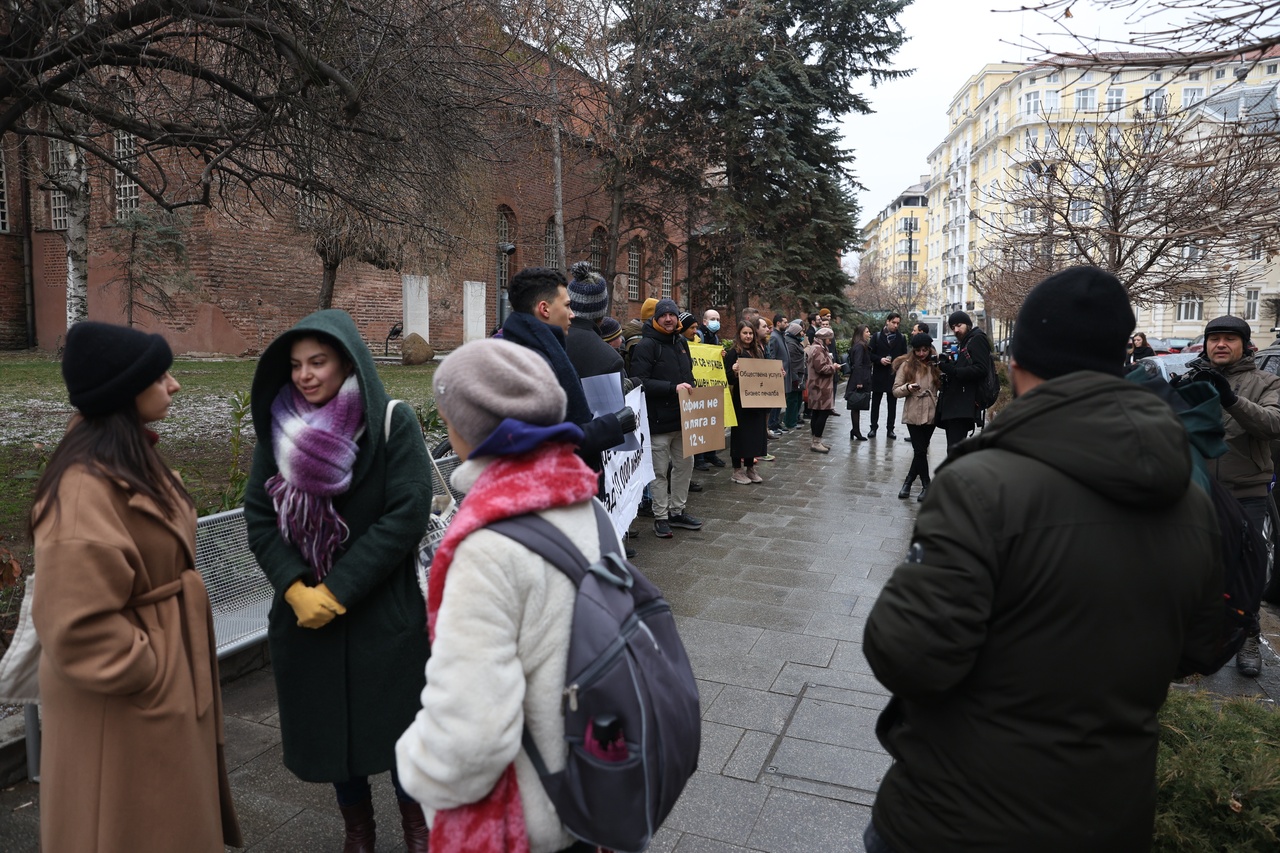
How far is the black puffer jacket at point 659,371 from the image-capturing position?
749 centimetres

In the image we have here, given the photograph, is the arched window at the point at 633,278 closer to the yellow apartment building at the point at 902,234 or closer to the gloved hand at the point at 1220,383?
the gloved hand at the point at 1220,383

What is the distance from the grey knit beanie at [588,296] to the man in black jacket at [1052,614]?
4.06 metres

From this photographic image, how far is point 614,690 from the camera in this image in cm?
161

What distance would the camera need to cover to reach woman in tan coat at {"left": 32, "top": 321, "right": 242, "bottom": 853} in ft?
6.70

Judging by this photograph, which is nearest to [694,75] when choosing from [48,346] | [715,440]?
[715,440]

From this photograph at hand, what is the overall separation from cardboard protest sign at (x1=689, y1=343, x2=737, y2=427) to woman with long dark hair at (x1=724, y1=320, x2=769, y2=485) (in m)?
0.31

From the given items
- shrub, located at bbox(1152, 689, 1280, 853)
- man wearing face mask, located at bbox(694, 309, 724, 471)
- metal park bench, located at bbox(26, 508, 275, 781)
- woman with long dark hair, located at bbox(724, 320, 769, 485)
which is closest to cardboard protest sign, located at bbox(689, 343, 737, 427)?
woman with long dark hair, located at bbox(724, 320, 769, 485)

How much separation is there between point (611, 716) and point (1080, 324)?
1.26 m

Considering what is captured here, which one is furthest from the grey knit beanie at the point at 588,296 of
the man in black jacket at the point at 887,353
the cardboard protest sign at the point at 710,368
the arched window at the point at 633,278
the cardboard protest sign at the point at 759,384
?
the arched window at the point at 633,278

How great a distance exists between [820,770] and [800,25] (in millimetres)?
25490

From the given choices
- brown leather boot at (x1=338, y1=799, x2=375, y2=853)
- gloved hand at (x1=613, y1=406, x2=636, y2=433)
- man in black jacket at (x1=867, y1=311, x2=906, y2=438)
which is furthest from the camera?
man in black jacket at (x1=867, y1=311, x2=906, y2=438)

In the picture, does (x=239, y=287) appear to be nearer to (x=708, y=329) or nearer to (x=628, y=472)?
(x=708, y=329)

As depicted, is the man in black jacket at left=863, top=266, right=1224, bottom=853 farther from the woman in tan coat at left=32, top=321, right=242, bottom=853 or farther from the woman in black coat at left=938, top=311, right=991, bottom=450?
the woman in black coat at left=938, top=311, right=991, bottom=450

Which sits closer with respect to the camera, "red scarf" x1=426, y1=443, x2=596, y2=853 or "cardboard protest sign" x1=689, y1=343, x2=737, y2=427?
"red scarf" x1=426, y1=443, x2=596, y2=853
